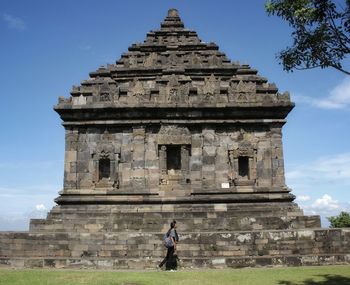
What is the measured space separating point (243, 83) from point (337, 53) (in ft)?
29.2

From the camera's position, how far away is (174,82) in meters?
19.9

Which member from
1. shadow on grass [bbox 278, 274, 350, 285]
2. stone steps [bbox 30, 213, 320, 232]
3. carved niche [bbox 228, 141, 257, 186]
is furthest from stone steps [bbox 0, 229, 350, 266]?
carved niche [bbox 228, 141, 257, 186]

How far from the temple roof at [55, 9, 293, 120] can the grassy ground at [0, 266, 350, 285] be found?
822 centimetres

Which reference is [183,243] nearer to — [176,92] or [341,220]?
[176,92]

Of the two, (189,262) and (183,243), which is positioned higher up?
(183,243)

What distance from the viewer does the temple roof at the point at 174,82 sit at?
19406mm

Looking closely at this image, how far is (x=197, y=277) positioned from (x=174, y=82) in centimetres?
1011

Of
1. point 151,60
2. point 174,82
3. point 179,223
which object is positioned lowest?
point 179,223

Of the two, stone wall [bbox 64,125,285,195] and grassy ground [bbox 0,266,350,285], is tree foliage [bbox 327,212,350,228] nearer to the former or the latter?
stone wall [bbox 64,125,285,195]

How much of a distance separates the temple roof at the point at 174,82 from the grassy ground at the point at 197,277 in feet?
27.0

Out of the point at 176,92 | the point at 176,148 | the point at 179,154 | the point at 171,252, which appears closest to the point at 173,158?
the point at 179,154

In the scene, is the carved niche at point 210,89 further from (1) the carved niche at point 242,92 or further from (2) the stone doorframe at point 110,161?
(2) the stone doorframe at point 110,161

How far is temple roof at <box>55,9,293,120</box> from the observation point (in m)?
19.4

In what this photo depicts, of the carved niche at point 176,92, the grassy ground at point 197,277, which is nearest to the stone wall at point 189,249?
the grassy ground at point 197,277
